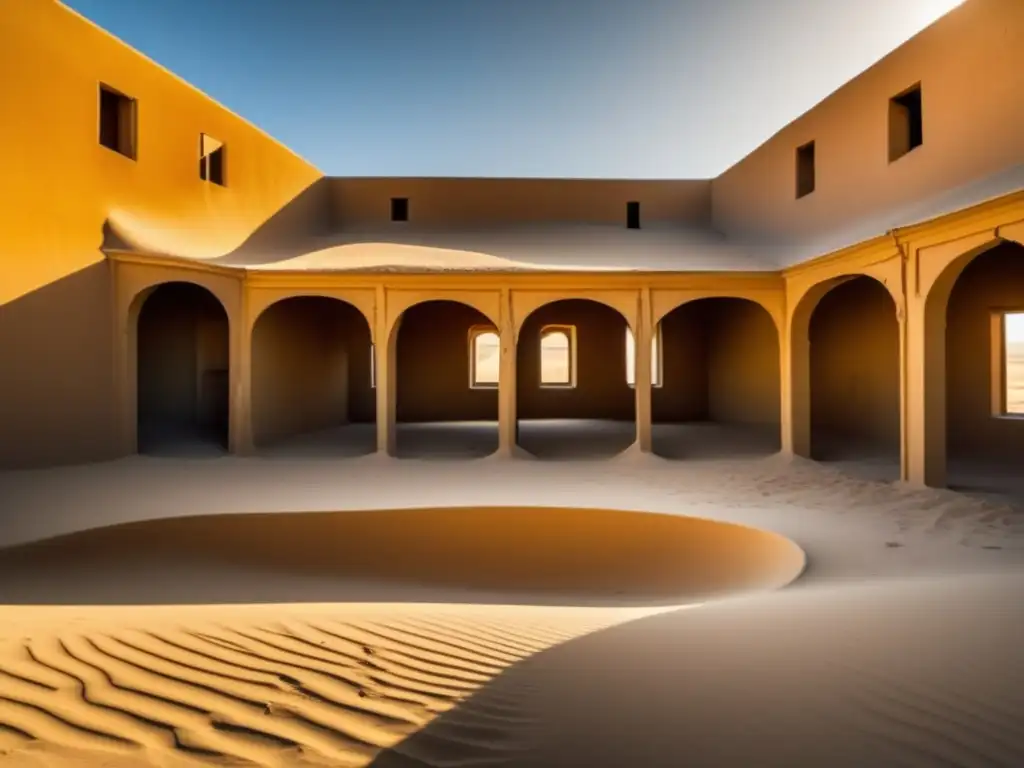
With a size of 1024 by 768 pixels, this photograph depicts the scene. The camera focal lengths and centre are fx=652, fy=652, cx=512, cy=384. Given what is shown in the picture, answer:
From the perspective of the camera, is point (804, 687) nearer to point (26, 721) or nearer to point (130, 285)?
point (26, 721)

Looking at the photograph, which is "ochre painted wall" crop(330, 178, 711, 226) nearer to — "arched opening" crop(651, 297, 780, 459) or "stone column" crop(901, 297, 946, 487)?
"arched opening" crop(651, 297, 780, 459)

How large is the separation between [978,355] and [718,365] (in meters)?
7.55

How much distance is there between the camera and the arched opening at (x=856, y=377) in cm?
1276

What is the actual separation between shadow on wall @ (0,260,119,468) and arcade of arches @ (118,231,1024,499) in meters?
0.46

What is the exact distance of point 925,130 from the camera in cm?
1081

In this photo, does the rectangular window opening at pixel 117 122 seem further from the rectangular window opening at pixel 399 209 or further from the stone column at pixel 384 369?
the rectangular window opening at pixel 399 209

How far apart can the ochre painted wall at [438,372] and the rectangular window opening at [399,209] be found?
8.91 ft

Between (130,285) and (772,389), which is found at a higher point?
(130,285)

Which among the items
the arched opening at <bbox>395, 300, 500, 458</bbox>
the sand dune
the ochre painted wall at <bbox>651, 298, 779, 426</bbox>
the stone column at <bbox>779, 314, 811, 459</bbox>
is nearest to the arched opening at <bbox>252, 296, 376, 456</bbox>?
the arched opening at <bbox>395, 300, 500, 458</bbox>

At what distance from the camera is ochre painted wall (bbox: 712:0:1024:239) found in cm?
942

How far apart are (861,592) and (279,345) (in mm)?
13343

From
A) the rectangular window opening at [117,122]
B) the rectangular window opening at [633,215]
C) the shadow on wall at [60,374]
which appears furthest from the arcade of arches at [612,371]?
the rectangular window opening at [633,215]

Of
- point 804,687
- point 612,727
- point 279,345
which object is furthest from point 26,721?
point 279,345

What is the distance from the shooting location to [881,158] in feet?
39.0
